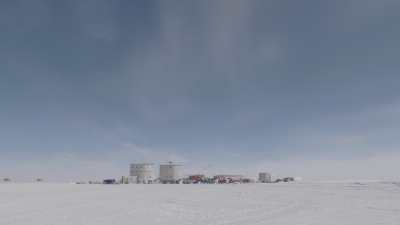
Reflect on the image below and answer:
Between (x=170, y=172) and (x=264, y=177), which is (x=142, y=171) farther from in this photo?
(x=264, y=177)

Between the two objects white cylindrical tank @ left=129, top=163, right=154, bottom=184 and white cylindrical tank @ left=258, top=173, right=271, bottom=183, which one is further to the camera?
white cylindrical tank @ left=258, top=173, right=271, bottom=183

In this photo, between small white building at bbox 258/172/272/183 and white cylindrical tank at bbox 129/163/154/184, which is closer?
white cylindrical tank at bbox 129/163/154/184

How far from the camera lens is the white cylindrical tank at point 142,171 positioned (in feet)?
371

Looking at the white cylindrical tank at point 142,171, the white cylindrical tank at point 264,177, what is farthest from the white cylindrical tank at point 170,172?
the white cylindrical tank at point 264,177

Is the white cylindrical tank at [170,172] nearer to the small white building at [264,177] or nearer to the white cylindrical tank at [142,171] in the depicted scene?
the white cylindrical tank at [142,171]

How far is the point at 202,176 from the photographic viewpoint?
11538 centimetres

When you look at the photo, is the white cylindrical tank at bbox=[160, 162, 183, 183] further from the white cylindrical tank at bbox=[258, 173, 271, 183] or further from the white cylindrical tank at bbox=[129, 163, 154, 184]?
the white cylindrical tank at bbox=[258, 173, 271, 183]

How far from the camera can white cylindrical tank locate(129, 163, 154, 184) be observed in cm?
11294

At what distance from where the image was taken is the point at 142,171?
114 meters

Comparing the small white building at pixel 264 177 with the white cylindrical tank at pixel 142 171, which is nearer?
the white cylindrical tank at pixel 142 171

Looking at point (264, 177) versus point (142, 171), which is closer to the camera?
point (142, 171)

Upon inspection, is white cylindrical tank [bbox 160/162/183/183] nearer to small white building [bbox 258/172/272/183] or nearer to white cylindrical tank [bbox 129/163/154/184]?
white cylindrical tank [bbox 129/163/154/184]

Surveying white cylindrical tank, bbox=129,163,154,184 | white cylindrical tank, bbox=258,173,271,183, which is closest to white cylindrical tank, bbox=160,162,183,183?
white cylindrical tank, bbox=129,163,154,184

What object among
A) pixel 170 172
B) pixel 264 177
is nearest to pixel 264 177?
pixel 264 177
